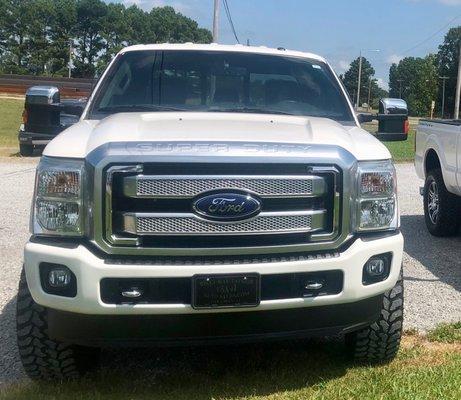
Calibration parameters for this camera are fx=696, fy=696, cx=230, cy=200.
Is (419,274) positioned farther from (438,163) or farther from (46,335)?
(46,335)

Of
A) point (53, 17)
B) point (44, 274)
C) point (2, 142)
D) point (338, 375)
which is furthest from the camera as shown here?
point (53, 17)

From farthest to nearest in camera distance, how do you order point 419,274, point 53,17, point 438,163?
point 53,17
point 438,163
point 419,274

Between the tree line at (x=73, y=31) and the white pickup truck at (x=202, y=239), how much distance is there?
287 ft

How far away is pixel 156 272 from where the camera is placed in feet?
10.6

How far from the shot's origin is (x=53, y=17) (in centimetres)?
10162

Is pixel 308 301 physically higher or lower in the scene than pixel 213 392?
higher

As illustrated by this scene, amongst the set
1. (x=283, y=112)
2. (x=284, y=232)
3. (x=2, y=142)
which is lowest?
(x=2, y=142)

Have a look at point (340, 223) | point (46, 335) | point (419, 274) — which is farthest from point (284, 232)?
point (419, 274)

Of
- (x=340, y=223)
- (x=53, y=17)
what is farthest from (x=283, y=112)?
(x=53, y=17)

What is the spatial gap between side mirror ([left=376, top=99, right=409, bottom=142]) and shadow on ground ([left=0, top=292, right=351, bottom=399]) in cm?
156

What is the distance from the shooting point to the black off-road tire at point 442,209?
7.55 m

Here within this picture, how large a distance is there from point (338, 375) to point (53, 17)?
344 feet

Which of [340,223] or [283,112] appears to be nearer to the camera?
[340,223]

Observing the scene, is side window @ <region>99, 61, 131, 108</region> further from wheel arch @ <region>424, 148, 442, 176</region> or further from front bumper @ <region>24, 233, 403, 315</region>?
wheel arch @ <region>424, 148, 442, 176</region>
